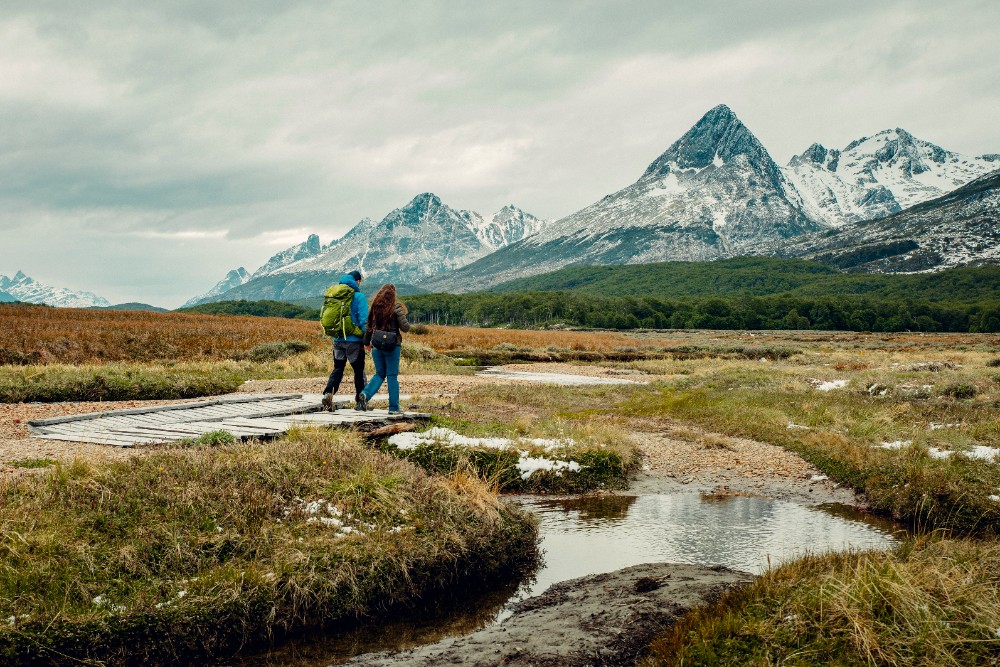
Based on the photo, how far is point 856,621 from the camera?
4.46 metres

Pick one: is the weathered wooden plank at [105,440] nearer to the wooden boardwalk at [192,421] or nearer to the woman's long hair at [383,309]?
the wooden boardwalk at [192,421]

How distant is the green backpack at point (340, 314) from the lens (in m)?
14.2

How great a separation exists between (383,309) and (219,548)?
7.66 m

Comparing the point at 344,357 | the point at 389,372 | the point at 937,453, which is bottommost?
the point at 937,453

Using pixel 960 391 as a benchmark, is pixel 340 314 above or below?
above

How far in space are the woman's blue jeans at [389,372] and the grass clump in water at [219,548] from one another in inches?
186

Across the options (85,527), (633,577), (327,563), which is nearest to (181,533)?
(85,527)

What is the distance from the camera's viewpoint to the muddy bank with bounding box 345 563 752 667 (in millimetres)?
5035

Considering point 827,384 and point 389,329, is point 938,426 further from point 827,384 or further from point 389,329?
point 389,329

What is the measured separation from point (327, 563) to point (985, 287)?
9275 inches

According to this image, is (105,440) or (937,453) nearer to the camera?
(105,440)

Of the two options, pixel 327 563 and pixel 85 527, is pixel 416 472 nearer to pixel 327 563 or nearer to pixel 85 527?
pixel 327 563

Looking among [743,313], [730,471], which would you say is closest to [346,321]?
[730,471]

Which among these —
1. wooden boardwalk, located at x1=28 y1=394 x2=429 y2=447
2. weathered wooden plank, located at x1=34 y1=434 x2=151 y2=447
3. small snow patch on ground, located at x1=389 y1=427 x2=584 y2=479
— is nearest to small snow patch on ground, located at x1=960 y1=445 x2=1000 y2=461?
small snow patch on ground, located at x1=389 y1=427 x2=584 y2=479
